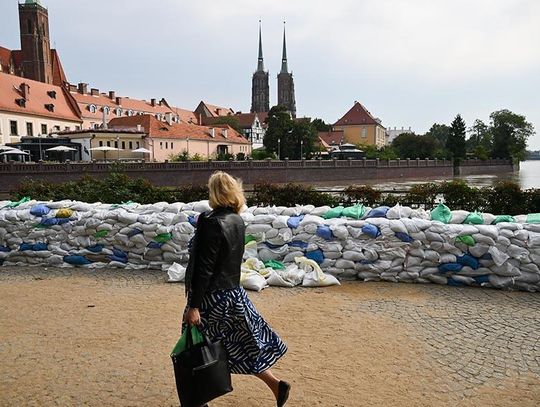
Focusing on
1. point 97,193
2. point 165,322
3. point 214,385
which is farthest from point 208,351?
point 97,193

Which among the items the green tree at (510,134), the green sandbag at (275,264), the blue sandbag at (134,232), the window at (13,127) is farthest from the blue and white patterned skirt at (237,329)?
the green tree at (510,134)

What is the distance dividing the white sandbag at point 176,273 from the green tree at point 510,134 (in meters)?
83.4

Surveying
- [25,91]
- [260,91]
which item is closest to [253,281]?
[25,91]

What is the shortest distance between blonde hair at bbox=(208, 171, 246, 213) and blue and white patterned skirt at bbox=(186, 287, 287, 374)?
54 centimetres

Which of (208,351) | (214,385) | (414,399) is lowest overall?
(414,399)

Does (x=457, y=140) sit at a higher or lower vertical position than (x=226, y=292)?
higher

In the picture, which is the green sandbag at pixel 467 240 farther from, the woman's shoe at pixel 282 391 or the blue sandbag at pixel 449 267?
the woman's shoe at pixel 282 391

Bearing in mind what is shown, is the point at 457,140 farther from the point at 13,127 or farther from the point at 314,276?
the point at 314,276

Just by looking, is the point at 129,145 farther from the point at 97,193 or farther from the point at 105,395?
the point at 105,395

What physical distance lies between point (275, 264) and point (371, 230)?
55.5 inches

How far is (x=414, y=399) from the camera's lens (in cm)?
338

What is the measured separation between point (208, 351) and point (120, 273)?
4656mm

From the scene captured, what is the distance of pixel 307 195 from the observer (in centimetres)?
1292

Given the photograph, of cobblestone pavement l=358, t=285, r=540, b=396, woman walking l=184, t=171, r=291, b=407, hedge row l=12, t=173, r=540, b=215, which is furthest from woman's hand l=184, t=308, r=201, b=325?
hedge row l=12, t=173, r=540, b=215
